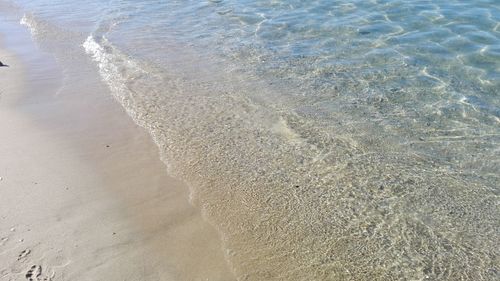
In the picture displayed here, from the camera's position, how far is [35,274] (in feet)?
14.0

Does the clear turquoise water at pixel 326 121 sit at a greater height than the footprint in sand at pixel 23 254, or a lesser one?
lesser

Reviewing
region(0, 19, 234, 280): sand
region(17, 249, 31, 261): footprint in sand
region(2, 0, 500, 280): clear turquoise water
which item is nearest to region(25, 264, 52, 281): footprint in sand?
region(0, 19, 234, 280): sand

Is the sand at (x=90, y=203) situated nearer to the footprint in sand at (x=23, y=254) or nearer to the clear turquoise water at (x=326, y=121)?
the footprint in sand at (x=23, y=254)

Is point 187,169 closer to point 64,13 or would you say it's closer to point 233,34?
point 233,34

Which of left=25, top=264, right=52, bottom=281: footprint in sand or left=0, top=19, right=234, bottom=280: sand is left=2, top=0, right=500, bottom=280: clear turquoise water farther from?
left=25, top=264, right=52, bottom=281: footprint in sand

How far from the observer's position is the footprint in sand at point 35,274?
166 inches

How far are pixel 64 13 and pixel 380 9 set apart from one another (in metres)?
8.09

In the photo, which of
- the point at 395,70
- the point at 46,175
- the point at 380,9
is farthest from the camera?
the point at 380,9

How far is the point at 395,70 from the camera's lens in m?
8.37

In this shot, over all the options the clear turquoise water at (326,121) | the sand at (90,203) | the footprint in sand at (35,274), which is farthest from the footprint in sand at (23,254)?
the clear turquoise water at (326,121)

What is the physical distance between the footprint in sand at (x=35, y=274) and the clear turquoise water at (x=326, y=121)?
5.51 ft

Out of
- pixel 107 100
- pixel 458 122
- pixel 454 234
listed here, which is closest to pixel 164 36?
pixel 107 100

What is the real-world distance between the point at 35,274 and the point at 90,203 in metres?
1.19

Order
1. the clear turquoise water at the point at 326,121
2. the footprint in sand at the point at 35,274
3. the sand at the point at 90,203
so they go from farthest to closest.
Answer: the clear turquoise water at the point at 326,121, the sand at the point at 90,203, the footprint in sand at the point at 35,274
